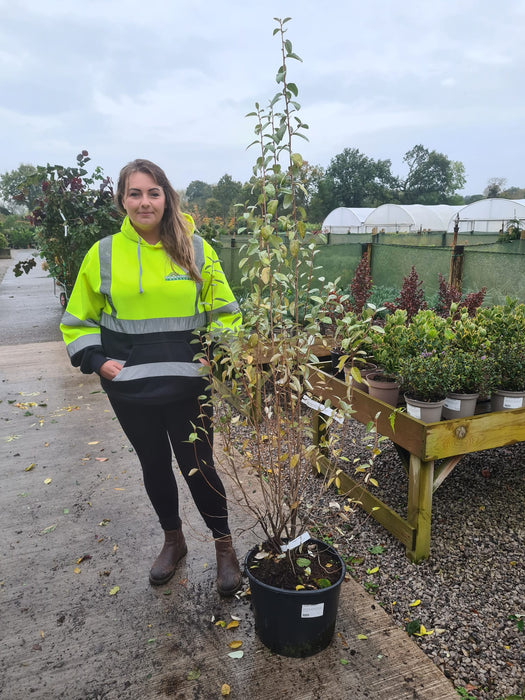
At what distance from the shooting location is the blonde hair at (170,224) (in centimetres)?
195

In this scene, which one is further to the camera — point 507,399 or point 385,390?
point 385,390

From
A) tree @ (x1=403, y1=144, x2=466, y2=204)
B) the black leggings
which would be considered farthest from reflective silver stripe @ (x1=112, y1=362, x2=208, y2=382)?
tree @ (x1=403, y1=144, x2=466, y2=204)

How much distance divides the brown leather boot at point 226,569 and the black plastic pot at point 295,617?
28 centimetres

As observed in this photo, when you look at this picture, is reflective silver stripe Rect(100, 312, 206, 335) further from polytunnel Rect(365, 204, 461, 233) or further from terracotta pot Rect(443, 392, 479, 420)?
polytunnel Rect(365, 204, 461, 233)

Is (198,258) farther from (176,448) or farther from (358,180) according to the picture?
(358,180)

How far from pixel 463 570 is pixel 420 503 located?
1.20 feet

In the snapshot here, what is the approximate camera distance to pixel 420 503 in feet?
7.85

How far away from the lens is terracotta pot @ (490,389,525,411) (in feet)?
8.61

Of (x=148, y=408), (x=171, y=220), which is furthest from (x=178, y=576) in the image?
(x=171, y=220)

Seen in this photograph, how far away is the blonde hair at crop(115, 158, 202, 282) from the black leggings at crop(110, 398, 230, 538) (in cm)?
56

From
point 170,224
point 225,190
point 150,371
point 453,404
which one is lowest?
point 453,404

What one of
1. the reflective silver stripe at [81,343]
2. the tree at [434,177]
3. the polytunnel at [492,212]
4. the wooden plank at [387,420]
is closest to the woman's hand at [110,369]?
the reflective silver stripe at [81,343]

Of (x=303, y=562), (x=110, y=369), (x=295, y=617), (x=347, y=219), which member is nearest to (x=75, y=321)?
(x=110, y=369)

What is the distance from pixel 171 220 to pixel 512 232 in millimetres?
9374
